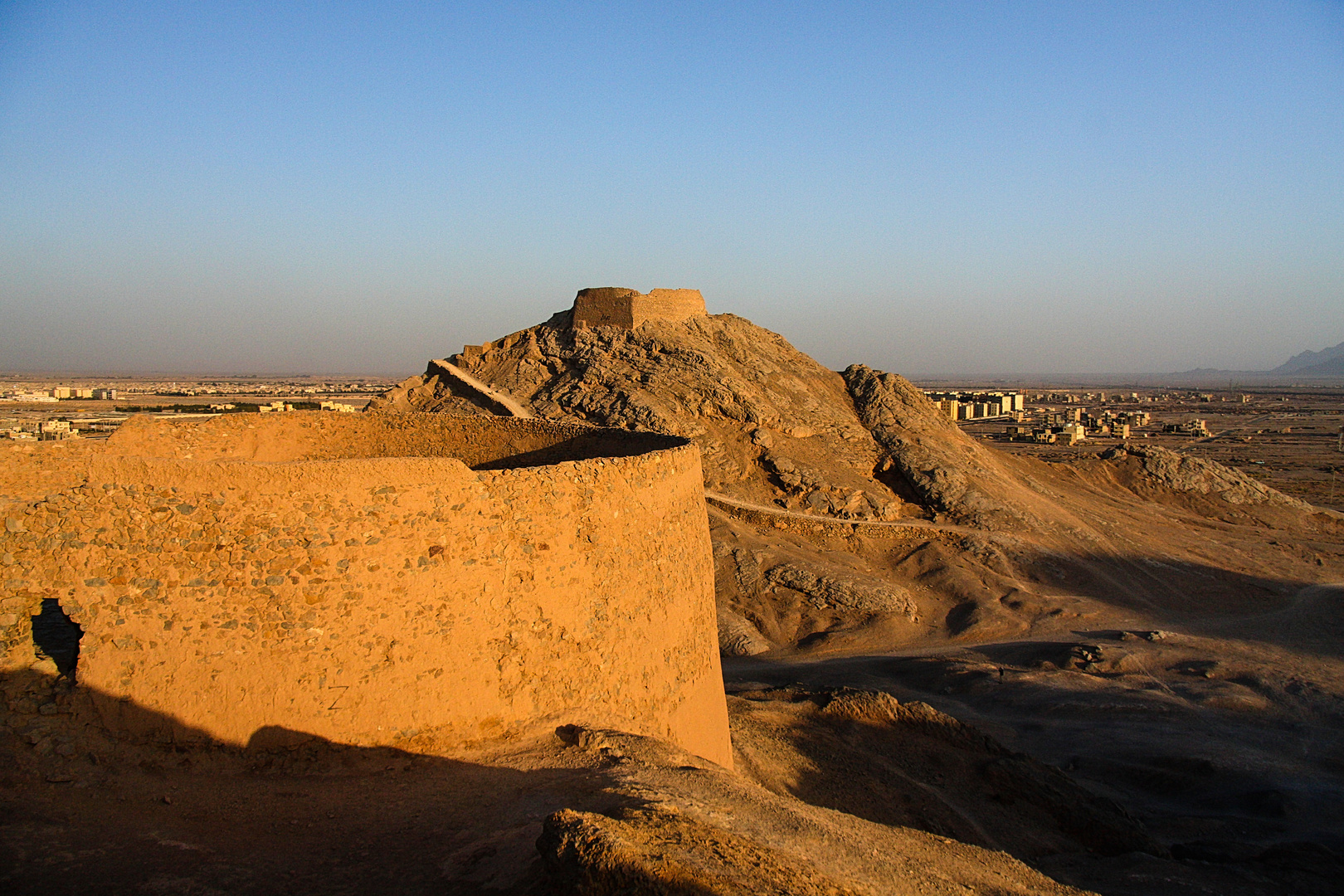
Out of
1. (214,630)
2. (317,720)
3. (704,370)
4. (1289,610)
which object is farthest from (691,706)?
(1289,610)

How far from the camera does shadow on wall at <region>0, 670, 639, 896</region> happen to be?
4465 millimetres

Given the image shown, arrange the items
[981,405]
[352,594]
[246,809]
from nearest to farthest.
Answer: [246,809], [352,594], [981,405]

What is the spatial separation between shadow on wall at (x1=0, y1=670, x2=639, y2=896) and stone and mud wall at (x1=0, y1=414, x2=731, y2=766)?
5.7 inches

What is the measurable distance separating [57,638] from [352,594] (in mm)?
1885

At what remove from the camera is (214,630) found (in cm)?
553

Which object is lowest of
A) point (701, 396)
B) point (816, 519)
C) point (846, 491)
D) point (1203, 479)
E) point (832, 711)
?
point (832, 711)

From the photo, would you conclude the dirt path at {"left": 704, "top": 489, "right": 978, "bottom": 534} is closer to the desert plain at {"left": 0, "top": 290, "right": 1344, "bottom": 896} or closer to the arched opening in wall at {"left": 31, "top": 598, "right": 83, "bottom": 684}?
the desert plain at {"left": 0, "top": 290, "right": 1344, "bottom": 896}

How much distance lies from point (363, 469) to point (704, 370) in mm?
19909

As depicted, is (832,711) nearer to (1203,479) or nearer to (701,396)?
(701,396)

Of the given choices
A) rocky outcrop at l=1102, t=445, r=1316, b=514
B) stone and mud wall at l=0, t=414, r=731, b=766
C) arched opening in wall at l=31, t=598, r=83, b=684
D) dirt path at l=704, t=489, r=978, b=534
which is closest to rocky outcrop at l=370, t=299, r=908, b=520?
dirt path at l=704, t=489, r=978, b=534

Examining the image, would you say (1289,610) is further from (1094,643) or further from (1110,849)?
(1110,849)

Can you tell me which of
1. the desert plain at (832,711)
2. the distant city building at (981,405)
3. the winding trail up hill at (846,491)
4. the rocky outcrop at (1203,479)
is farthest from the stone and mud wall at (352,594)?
the distant city building at (981,405)

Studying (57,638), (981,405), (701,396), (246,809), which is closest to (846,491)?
(701,396)

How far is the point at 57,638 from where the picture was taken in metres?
5.57
